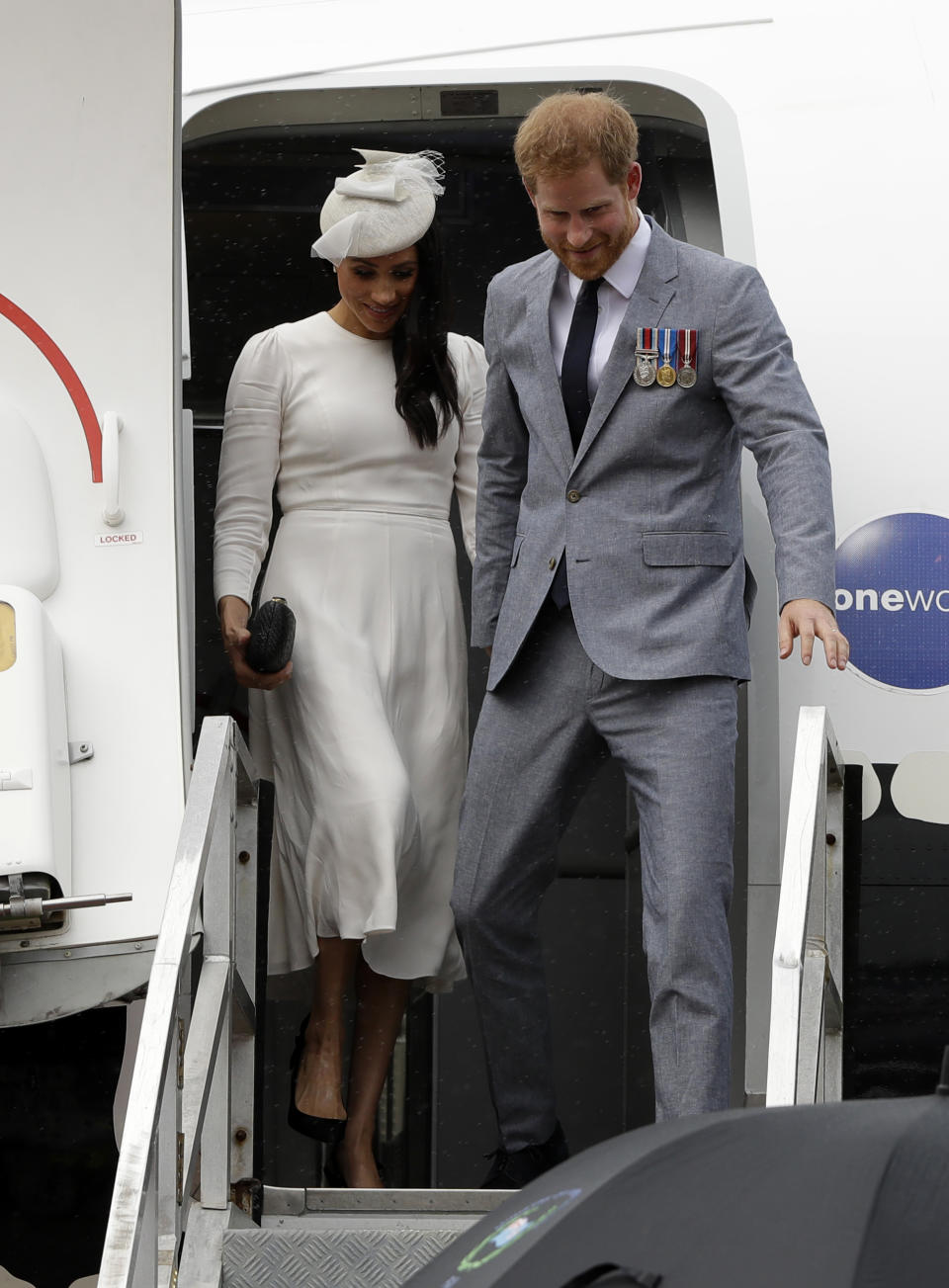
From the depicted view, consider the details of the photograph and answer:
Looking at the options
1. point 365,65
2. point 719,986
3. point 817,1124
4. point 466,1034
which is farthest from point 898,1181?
point 466,1034

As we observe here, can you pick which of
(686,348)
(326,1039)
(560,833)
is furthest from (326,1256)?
(686,348)

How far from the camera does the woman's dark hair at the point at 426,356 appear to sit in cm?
387

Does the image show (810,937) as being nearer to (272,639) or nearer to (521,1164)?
(521,1164)

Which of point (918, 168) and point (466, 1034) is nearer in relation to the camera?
point (918, 168)

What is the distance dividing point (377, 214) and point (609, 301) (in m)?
0.60

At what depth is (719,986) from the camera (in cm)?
317

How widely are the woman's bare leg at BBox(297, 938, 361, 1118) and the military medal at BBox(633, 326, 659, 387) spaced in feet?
3.98

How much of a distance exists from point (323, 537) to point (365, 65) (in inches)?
46.5

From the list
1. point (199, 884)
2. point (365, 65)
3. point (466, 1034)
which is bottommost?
Answer: point (466, 1034)

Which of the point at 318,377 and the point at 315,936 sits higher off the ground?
the point at 318,377

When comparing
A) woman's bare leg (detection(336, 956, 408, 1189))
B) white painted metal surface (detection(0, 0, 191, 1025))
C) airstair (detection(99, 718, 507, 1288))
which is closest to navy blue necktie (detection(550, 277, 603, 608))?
airstair (detection(99, 718, 507, 1288))

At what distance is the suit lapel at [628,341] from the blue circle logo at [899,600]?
0.73 metres

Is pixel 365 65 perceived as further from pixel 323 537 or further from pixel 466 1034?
pixel 466 1034

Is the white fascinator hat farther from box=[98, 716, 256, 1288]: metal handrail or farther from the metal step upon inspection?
the metal step
